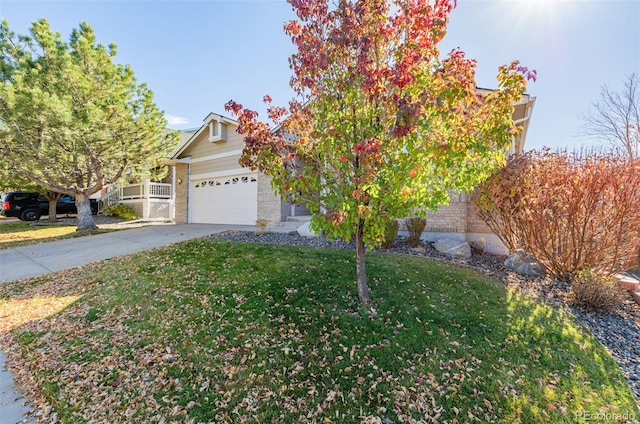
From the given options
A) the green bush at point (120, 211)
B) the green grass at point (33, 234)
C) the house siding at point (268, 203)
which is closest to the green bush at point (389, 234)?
the house siding at point (268, 203)

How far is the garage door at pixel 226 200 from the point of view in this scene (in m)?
13.0

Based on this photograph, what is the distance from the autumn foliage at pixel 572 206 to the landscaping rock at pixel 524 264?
199 mm

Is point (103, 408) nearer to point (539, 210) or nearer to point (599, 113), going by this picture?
point (539, 210)

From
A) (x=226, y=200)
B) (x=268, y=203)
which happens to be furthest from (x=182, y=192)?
(x=268, y=203)

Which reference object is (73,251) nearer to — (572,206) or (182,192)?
(182,192)

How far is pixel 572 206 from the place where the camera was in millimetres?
5883

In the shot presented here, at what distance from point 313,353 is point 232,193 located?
1142 cm

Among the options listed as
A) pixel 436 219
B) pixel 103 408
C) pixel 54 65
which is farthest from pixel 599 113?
pixel 54 65

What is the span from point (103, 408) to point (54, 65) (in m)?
12.4

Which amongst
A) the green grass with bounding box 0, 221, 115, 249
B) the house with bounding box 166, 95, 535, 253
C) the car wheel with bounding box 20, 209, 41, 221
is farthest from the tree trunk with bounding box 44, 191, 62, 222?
the house with bounding box 166, 95, 535, 253

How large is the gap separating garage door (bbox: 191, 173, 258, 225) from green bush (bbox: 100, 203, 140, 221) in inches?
237

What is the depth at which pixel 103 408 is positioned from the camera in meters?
2.82

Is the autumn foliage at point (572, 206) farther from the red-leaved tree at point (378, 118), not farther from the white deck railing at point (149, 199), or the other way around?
the white deck railing at point (149, 199)

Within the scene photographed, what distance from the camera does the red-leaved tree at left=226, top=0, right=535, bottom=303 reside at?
323 centimetres
